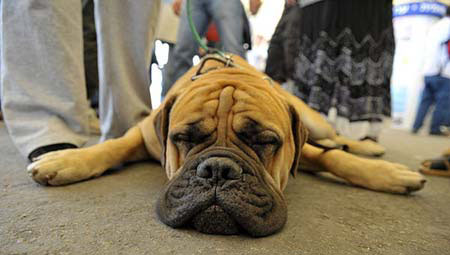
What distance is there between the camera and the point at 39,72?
1.60 meters

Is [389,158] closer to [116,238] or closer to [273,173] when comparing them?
[273,173]

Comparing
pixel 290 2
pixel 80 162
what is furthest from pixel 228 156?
pixel 290 2

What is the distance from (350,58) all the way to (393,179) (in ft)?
4.44

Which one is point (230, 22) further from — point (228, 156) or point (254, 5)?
point (228, 156)

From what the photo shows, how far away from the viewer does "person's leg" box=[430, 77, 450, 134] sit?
5598 millimetres

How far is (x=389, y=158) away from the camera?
2.49m

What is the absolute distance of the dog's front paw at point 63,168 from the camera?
4.18ft

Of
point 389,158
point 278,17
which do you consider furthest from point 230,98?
point 278,17

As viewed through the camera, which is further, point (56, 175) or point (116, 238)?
point (56, 175)

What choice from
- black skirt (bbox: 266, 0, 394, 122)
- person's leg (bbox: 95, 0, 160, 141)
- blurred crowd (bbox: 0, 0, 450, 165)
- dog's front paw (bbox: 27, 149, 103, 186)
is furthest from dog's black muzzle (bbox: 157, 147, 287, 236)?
black skirt (bbox: 266, 0, 394, 122)

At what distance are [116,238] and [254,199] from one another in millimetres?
384

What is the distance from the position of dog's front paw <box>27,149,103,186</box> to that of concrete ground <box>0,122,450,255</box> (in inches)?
1.4

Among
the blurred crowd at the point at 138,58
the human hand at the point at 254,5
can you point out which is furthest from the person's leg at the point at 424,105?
the human hand at the point at 254,5

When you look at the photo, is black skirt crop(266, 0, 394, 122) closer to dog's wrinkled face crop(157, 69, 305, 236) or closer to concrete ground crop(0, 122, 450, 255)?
concrete ground crop(0, 122, 450, 255)
